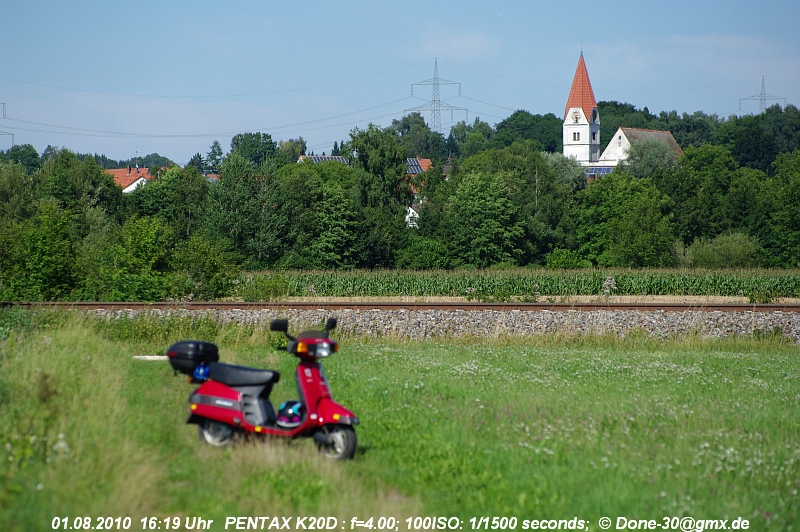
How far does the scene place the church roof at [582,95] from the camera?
474 ft

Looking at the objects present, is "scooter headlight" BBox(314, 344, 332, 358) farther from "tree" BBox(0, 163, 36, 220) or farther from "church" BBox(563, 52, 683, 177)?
"church" BBox(563, 52, 683, 177)

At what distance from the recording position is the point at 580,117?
145m

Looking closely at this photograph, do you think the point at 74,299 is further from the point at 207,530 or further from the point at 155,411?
the point at 207,530

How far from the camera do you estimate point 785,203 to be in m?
64.6

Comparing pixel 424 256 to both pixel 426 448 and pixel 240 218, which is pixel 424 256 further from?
pixel 426 448

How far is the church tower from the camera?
14438 centimetres

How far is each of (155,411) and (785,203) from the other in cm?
6555

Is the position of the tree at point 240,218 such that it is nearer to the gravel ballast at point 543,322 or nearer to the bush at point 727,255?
the bush at point 727,255

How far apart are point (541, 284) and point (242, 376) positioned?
32.3m

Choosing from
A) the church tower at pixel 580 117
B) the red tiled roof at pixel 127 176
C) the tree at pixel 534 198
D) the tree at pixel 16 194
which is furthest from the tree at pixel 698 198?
the red tiled roof at pixel 127 176

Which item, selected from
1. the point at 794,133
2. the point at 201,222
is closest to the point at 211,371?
the point at 201,222

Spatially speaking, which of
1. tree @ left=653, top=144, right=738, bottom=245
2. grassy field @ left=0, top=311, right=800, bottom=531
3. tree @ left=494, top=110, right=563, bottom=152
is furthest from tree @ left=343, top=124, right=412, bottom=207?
tree @ left=494, top=110, right=563, bottom=152

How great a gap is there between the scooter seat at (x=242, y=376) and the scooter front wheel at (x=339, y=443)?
81 centimetres

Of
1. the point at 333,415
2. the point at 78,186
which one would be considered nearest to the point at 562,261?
the point at 78,186
